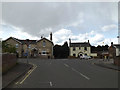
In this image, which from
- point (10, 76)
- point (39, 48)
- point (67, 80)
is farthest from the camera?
point (39, 48)

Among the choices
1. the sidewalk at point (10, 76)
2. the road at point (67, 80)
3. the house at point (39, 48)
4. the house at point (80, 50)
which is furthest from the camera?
the house at point (80, 50)

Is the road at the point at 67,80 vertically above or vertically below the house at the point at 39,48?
below

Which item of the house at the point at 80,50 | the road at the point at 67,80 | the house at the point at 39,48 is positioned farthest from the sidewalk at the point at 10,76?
the house at the point at 80,50

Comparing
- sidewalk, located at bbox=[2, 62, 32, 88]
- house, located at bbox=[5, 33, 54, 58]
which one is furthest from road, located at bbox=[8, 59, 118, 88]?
house, located at bbox=[5, 33, 54, 58]

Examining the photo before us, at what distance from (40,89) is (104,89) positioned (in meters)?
3.27

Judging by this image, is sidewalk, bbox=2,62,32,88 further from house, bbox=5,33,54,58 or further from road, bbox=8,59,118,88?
house, bbox=5,33,54,58

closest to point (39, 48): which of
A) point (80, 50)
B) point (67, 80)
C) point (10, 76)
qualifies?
point (80, 50)

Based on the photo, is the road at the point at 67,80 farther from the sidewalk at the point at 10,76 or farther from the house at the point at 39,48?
the house at the point at 39,48

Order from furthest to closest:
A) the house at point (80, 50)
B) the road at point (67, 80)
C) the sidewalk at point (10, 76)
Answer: the house at point (80, 50) < the sidewalk at point (10, 76) < the road at point (67, 80)

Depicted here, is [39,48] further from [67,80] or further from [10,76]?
[67,80]

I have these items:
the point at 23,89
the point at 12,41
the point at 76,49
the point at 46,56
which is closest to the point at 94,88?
the point at 23,89

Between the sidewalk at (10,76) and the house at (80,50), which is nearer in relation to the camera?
the sidewalk at (10,76)

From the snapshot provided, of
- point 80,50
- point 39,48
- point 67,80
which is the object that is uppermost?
point 39,48

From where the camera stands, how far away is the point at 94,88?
8203 mm
